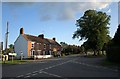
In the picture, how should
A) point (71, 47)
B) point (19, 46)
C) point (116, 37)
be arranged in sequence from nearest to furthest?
point (116, 37) → point (19, 46) → point (71, 47)

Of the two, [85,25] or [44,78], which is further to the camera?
[85,25]

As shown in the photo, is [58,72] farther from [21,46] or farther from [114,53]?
[21,46]

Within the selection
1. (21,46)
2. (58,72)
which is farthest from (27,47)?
(58,72)

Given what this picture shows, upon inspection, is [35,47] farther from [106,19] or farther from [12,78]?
[12,78]

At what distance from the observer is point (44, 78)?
16484mm

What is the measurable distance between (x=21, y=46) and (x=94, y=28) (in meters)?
23.3

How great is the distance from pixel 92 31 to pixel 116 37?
122 feet

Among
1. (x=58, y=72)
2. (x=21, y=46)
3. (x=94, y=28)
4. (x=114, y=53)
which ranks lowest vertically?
(x=58, y=72)

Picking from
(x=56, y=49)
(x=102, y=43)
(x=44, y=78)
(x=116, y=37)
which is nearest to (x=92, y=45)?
(x=102, y=43)

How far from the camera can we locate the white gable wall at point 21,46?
72.8 m

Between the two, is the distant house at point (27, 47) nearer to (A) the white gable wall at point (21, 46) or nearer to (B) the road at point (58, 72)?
(A) the white gable wall at point (21, 46)

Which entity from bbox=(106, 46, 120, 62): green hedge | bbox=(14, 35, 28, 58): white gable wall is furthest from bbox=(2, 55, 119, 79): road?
bbox=(14, 35, 28, 58): white gable wall

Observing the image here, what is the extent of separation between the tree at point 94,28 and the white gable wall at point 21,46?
1873cm

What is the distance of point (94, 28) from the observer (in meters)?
76.3
